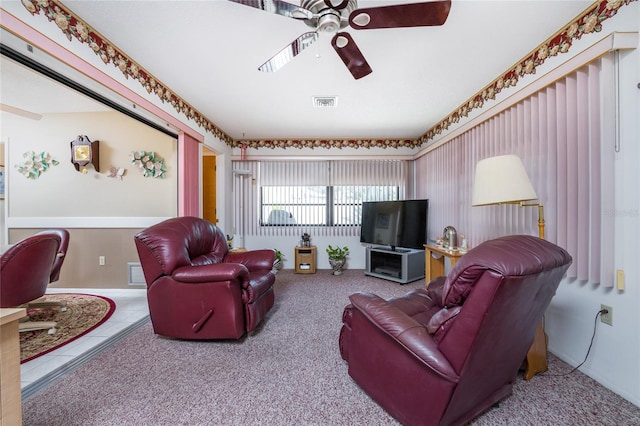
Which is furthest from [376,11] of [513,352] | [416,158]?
[416,158]

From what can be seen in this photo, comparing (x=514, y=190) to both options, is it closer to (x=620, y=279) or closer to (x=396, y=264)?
(x=620, y=279)

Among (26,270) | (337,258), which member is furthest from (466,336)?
(337,258)

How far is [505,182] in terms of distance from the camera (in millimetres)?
1569

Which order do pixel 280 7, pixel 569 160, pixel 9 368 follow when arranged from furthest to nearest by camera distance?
pixel 569 160, pixel 280 7, pixel 9 368

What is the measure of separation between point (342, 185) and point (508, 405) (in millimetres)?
3504

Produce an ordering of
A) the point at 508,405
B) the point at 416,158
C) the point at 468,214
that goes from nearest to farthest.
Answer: the point at 508,405 → the point at 468,214 → the point at 416,158

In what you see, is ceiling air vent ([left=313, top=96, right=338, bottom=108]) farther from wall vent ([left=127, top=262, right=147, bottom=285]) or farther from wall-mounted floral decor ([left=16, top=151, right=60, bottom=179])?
wall-mounted floral decor ([left=16, top=151, right=60, bottom=179])

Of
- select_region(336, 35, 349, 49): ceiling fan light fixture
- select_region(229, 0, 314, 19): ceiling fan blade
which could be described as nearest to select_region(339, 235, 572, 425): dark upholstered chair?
select_region(336, 35, 349, 49): ceiling fan light fixture

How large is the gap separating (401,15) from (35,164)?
453 centimetres

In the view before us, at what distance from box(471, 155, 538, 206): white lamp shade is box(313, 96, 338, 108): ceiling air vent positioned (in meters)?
1.79

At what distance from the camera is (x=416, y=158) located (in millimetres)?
4289

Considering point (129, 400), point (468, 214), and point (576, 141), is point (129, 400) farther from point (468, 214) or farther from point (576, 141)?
point (468, 214)

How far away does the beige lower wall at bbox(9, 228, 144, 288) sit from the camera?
312 cm

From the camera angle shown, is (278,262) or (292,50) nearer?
(292,50)
